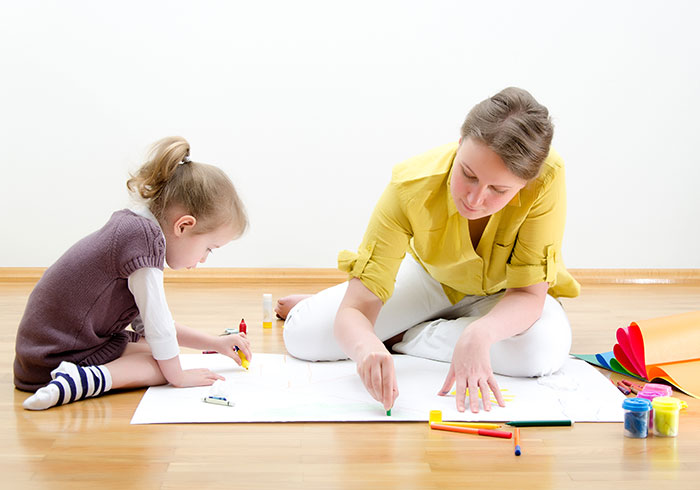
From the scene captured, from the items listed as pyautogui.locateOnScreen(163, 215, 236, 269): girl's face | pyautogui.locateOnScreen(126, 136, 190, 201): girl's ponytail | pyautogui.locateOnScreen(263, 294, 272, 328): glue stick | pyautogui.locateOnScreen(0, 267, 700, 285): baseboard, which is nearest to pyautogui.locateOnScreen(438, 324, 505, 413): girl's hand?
A: pyautogui.locateOnScreen(163, 215, 236, 269): girl's face

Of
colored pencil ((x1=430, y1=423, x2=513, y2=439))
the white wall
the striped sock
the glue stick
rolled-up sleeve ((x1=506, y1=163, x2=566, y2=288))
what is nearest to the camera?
colored pencil ((x1=430, y1=423, x2=513, y2=439))

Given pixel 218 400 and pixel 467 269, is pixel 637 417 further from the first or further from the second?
pixel 218 400

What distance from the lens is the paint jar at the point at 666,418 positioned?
1.35 m

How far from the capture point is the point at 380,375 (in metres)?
1.37

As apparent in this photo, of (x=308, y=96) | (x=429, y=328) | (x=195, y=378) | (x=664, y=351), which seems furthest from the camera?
(x=308, y=96)

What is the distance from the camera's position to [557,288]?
1926mm

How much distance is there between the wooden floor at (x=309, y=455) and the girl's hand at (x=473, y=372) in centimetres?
9

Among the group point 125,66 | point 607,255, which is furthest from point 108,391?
point 607,255

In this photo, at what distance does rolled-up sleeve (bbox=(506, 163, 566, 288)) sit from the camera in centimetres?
157

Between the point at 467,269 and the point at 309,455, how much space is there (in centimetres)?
64

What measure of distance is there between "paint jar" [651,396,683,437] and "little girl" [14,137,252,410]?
833 millimetres

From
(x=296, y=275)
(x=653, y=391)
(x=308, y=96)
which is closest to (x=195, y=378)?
(x=653, y=391)

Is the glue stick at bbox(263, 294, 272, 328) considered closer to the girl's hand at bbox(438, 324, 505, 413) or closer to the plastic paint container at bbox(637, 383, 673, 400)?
the girl's hand at bbox(438, 324, 505, 413)

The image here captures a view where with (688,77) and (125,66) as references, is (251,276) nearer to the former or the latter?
(125,66)
